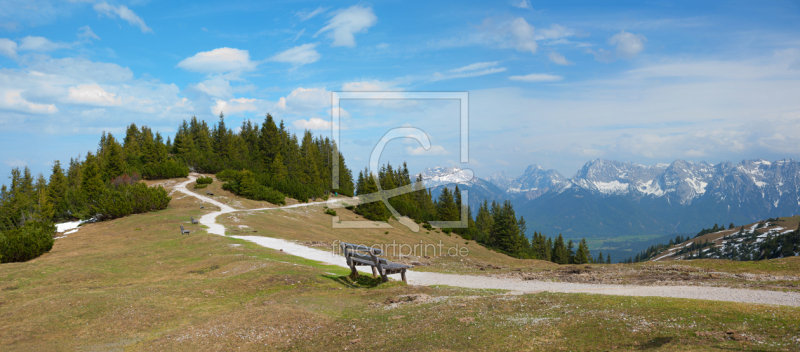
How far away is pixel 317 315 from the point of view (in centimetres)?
Answer: 1165

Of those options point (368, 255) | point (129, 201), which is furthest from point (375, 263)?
point (129, 201)

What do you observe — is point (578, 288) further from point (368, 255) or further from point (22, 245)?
point (22, 245)

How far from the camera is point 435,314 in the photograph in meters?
10.9

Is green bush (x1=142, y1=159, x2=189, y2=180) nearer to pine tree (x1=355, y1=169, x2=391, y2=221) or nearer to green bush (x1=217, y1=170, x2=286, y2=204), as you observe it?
green bush (x1=217, y1=170, x2=286, y2=204)

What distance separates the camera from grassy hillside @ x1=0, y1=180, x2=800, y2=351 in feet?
25.8

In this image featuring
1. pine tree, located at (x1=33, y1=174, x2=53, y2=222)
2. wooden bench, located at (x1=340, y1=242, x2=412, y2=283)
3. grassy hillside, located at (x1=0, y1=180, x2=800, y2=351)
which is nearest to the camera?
grassy hillside, located at (x1=0, y1=180, x2=800, y2=351)

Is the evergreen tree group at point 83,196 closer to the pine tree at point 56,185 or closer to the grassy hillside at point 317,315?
the pine tree at point 56,185

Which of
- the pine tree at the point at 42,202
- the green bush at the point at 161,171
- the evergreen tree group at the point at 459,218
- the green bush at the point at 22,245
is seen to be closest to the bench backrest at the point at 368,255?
the green bush at the point at 22,245

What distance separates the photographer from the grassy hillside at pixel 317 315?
25.8 ft

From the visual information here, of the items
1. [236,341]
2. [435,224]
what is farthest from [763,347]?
[435,224]

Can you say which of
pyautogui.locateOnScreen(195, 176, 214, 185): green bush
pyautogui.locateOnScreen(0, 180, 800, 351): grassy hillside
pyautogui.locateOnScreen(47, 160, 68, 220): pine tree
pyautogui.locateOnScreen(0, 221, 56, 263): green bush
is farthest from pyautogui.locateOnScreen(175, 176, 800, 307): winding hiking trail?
pyautogui.locateOnScreen(47, 160, 68, 220): pine tree

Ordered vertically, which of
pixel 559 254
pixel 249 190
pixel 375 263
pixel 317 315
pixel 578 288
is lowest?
pixel 559 254

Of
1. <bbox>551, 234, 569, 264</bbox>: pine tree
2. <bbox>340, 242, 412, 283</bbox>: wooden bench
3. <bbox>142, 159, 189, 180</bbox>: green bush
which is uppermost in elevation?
<bbox>142, 159, 189, 180</bbox>: green bush

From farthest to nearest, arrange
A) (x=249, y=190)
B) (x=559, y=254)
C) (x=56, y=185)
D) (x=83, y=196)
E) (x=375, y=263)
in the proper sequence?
1. (x=559, y=254)
2. (x=56, y=185)
3. (x=249, y=190)
4. (x=83, y=196)
5. (x=375, y=263)
